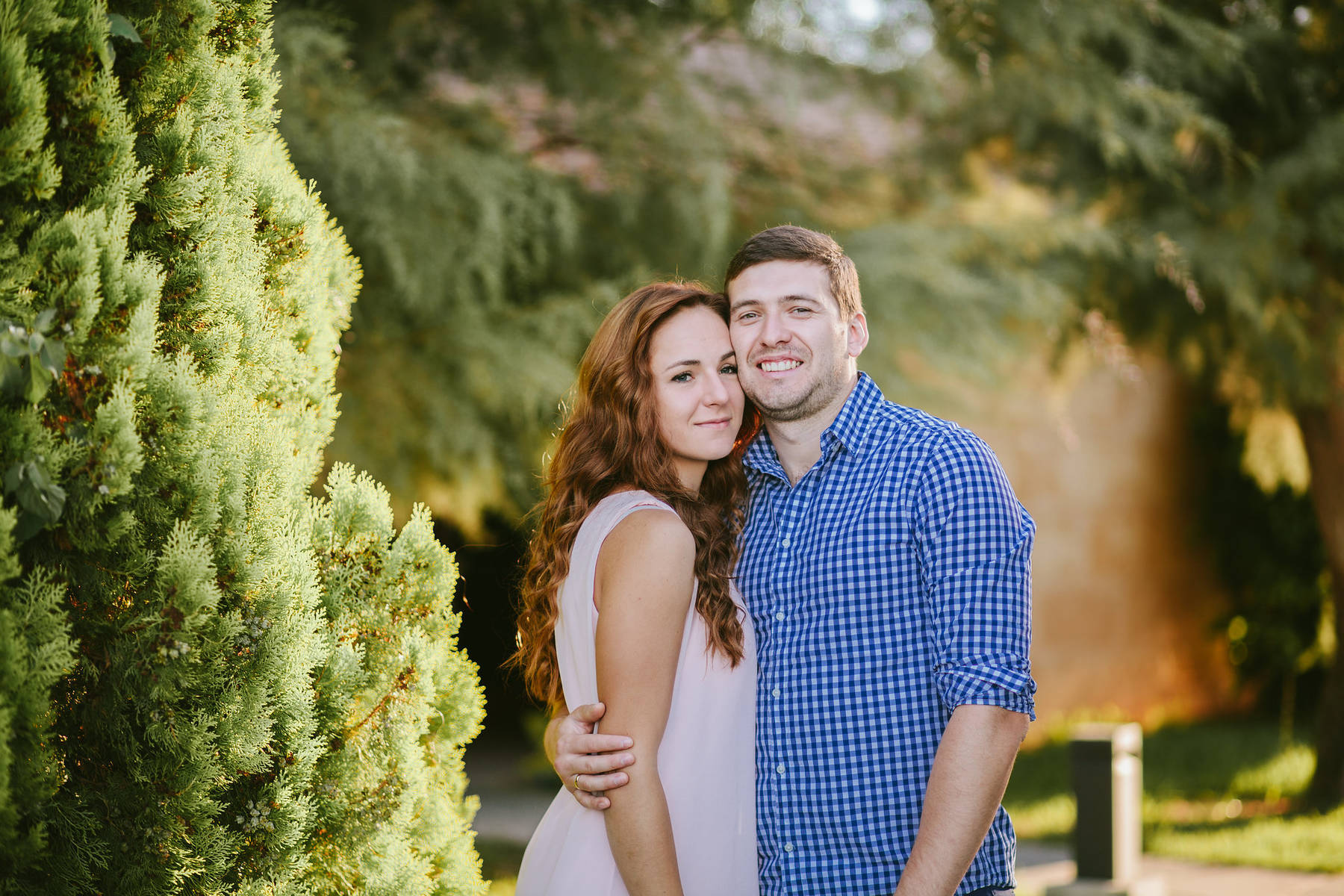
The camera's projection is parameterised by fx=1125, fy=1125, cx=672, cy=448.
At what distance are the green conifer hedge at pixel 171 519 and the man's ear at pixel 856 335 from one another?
119cm

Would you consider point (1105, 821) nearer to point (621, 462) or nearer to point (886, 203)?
point (886, 203)

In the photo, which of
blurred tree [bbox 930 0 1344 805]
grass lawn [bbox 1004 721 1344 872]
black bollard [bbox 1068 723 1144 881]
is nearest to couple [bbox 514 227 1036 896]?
blurred tree [bbox 930 0 1344 805]

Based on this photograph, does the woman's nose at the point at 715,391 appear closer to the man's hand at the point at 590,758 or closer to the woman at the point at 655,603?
the woman at the point at 655,603

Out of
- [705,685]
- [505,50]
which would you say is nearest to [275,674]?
[705,685]

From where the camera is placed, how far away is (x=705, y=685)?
238 centimetres

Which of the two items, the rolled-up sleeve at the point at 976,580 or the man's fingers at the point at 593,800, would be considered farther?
the man's fingers at the point at 593,800

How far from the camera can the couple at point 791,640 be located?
2.16 meters

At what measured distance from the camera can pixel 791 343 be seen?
2.55 metres

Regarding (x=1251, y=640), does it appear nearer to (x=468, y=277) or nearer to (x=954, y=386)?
(x=954, y=386)

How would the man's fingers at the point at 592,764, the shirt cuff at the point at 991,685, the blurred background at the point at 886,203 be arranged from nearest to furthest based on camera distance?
the shirt cuff at the point at 991,685 → the man's fingers at the point at 592,764 → the blurred background at the point at 886,203

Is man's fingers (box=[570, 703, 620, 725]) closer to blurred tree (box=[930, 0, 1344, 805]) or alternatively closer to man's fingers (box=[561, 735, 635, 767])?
man's fingers (box=[561, 735, 635, 767])

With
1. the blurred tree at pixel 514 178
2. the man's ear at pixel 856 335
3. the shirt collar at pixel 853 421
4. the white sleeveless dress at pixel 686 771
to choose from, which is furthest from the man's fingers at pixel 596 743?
the blurred tree at pixel 514 178

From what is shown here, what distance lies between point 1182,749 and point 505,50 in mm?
8580

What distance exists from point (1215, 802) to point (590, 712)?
7.41m
